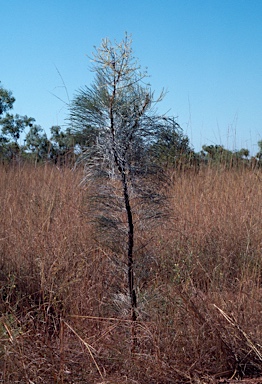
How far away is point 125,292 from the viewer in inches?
125

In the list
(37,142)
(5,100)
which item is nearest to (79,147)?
(37,142)

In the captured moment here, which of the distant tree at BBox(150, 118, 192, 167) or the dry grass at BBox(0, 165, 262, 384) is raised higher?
the distant tree at BBox(150, 118, 192, 167)

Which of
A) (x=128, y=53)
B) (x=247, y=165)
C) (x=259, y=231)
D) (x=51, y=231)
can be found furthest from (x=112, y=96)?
(x=247, y=165)

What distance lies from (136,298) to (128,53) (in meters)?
1.39

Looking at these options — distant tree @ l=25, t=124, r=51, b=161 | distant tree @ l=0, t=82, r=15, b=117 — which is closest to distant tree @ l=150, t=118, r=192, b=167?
distant tree @ l=25, t=124, r=51, b=161

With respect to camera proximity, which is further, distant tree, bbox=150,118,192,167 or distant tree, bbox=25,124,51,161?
distant tree, bbox=25,124,51,161

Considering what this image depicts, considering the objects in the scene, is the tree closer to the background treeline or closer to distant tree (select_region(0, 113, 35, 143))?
the background treeline

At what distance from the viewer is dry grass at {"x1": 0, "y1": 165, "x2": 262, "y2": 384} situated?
2850 mm

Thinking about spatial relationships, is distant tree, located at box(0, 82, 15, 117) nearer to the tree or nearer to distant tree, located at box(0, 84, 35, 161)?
distant tree, located at box(0, 84, 35, 161)

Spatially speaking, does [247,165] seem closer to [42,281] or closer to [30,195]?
[30,195]

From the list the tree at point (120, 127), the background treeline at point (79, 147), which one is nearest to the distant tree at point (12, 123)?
the background treeline at point (79, 147)

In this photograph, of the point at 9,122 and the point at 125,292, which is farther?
the point at 9,122

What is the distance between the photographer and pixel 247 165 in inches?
259

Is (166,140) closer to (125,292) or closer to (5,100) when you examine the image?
(125,292)
